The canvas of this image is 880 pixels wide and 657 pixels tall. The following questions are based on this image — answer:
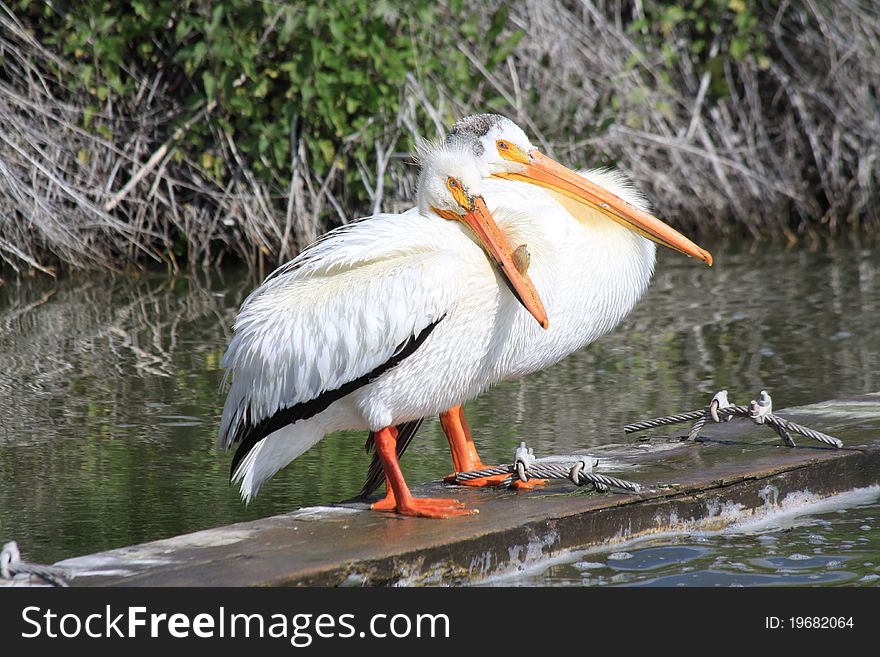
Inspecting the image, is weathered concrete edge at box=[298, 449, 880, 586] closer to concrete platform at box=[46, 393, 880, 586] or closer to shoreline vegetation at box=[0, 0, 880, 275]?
concrete platform at box=[46, 393, 880, 586]

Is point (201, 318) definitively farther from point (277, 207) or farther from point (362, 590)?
point (362, 590)

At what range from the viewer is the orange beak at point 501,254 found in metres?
3.78

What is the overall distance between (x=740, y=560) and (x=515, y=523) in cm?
67

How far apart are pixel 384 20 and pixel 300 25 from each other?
0.57 meters

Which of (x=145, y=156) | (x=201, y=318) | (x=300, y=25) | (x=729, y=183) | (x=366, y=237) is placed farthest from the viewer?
(x=729, y=183)

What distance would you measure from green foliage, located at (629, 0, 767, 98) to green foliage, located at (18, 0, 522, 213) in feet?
6.70

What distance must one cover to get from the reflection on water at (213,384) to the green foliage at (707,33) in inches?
85.9

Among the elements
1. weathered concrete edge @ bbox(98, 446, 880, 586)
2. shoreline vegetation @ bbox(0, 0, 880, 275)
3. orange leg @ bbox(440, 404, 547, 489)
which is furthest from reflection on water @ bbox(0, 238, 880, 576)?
weathered concrete edge @ bbox(98, 446, 880, 586)

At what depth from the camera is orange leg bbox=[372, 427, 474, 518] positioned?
3.84 metres

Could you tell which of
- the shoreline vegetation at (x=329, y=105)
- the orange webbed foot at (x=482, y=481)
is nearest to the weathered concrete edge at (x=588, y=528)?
the orange webbed foot at (x=482, y=481)

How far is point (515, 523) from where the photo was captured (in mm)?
3760

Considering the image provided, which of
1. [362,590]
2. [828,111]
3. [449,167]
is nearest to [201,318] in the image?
[449,167]

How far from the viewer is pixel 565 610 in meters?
3.46

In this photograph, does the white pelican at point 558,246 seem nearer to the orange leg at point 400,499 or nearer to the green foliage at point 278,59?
the orange leg at point 400,499
